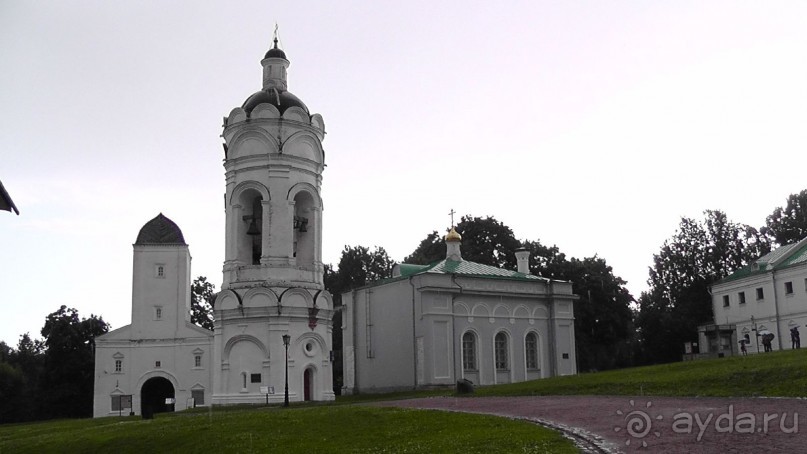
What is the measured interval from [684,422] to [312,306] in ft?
79.3

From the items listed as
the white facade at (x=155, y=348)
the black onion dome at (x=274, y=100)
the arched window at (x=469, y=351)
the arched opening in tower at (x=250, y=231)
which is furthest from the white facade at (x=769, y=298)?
the white facade at (x=155, y=348)

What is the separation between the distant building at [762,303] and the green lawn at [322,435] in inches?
1322

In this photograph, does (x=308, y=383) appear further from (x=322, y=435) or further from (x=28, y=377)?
(x=28, y=377)

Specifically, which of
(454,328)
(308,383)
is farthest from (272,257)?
(454,328)

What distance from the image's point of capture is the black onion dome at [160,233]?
5253 centimetres

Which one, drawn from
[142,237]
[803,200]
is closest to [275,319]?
[142,237]

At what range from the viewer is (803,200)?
6606 centimetres

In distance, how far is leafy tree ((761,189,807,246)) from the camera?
6475cm

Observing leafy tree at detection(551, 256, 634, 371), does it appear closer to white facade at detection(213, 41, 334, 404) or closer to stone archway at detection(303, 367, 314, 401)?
white facade at detection(213, 41, 334, 404)

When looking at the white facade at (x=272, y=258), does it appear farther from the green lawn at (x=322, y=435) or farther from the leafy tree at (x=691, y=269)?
the leafy tree at (x=691, y=269)

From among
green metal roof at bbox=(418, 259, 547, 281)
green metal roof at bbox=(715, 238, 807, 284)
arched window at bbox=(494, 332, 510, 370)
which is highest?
green metal roof at bbox=(715, 238, 807, 284)

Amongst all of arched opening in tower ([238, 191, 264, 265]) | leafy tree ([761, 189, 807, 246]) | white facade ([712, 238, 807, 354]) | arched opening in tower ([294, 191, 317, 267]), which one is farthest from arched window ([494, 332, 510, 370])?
leafy tree ([761, 189, 807, 246])

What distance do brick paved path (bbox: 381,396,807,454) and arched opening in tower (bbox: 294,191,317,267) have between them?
64.0 feet

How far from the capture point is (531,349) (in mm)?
43344
